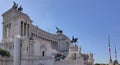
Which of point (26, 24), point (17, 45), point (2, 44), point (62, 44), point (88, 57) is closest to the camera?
point (17, 45)

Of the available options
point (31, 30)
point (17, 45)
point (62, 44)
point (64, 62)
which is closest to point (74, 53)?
point (64, 62)

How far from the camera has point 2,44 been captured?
179 ft

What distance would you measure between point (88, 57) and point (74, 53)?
10.4 metres

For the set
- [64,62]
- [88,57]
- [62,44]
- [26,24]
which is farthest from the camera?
[62,44]

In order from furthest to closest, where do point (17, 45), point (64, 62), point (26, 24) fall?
point (26, 24), point (64, 62), point (17, 45)

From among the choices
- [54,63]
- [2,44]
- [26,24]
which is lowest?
[54,63]

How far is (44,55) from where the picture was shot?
5619cm

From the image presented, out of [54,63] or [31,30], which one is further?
[31,30]

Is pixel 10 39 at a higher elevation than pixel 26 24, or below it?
below

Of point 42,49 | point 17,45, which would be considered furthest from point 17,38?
point 42,49

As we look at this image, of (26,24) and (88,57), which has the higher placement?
(26,24)

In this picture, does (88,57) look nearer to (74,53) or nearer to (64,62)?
(74,53)

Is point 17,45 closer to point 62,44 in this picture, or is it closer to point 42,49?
point 42,49

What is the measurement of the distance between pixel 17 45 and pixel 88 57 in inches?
2442
